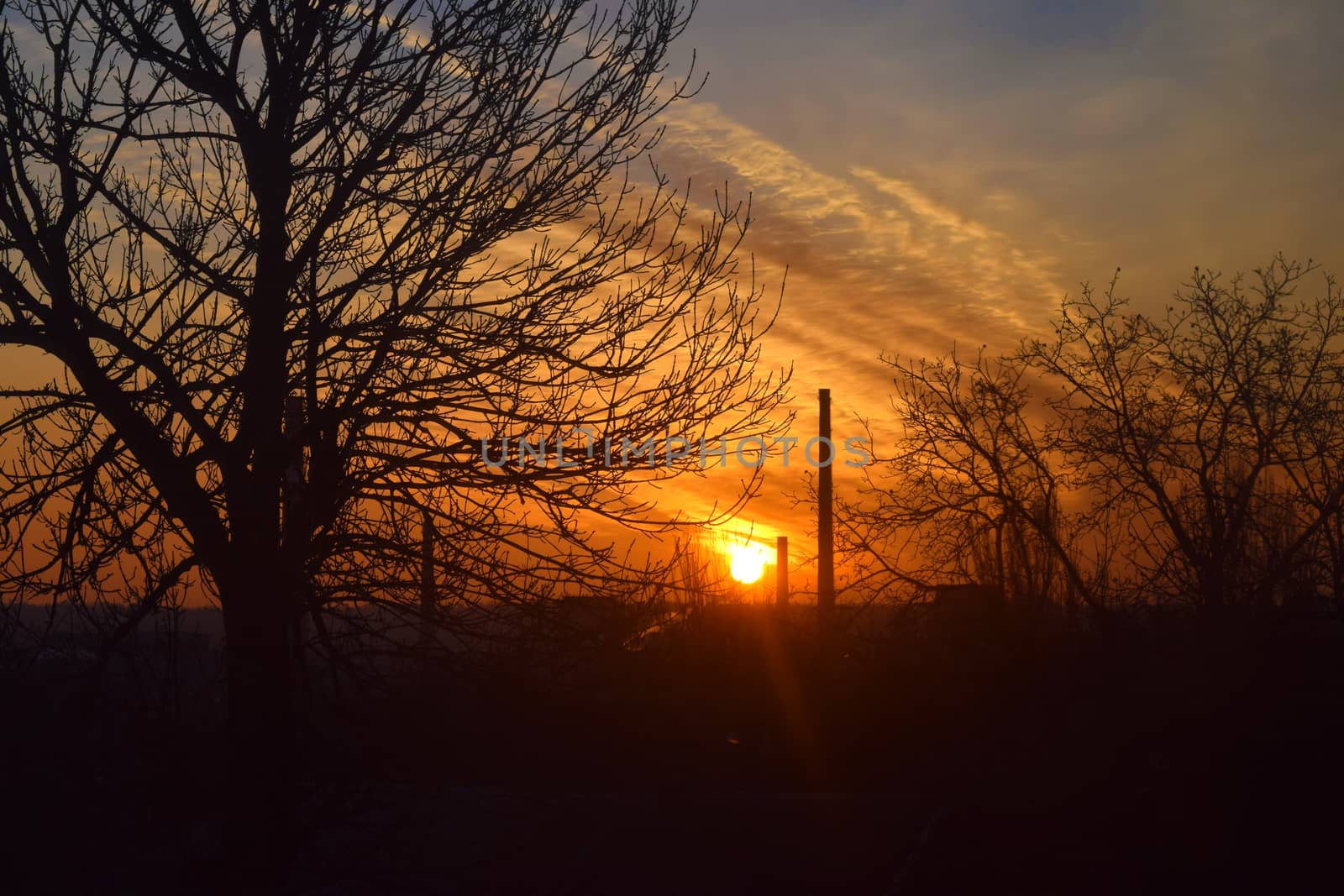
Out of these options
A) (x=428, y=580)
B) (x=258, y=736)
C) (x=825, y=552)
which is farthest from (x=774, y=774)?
(x=258, y=736)

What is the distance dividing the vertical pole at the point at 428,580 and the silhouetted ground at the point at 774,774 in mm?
345

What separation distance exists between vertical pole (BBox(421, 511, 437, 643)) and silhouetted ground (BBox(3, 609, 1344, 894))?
1.13ft

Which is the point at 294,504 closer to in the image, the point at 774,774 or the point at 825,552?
the point at 774,774

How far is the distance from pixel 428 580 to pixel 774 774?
9087 mm

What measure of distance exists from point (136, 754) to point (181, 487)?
10.5 ft

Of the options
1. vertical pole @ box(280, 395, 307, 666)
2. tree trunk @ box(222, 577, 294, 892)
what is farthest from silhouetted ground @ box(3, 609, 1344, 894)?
vertical pole @ box(280, 395, 307, 666)

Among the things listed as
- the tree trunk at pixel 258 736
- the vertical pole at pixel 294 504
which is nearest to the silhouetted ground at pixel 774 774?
the tree trunk at pixel 258 736

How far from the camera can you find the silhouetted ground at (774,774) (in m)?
7.31

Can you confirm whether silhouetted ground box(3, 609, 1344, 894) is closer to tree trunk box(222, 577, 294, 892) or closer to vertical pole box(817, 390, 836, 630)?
tree trunk box(222, 577, 294, 892)

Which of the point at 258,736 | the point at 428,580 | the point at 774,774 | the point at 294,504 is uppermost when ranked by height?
the point at 294,504

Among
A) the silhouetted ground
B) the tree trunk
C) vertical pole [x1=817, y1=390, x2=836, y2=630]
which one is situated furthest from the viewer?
vertical pole [x1=817, y1=390, x2=836, y2=630]

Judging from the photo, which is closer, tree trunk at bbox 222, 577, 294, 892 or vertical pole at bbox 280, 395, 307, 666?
tree trunk at bbox 222, 577, 294, 892

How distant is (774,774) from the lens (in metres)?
13.9

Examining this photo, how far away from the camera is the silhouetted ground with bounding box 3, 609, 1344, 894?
731 centimetres
